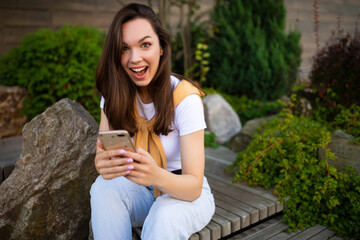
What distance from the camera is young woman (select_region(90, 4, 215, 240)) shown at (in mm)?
1528

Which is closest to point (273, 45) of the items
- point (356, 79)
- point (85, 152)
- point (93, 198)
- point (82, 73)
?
point (356, 79)

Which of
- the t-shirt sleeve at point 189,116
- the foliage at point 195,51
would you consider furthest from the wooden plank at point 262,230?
the foliage at point 195,51

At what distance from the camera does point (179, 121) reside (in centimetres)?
170

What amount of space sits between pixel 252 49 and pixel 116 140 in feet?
13.6

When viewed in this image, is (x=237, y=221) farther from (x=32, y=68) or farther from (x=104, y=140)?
(x=32, y=68)

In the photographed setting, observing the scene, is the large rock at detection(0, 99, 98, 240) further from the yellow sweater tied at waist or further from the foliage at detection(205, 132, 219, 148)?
the foliage at detection(205, 132, 219, 148)

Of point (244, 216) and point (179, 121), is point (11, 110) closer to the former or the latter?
point (179, 121)

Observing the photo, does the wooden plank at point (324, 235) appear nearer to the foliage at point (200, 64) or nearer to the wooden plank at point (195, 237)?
the wooden plank at point (195, 237)

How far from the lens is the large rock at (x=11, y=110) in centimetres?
338

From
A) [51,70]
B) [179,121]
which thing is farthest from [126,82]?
[51,70]

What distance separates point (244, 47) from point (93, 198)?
4.18m

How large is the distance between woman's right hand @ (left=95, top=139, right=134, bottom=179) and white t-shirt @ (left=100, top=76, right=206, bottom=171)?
0.40 m

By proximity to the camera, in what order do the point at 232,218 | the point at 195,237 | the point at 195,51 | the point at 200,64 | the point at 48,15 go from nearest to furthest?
the point at 195,237, the point at 232,218, the point at 48,15, the point at 195,51, the point at 200,64

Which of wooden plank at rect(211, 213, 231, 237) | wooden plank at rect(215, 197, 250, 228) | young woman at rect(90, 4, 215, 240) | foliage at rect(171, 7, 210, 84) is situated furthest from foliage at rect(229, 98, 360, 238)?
foliage at rect(171, 7, 210, 84)
